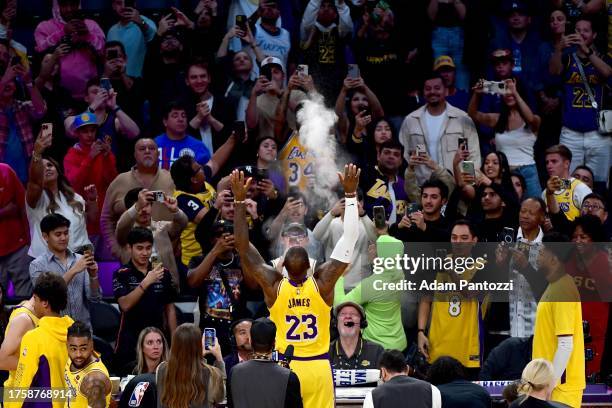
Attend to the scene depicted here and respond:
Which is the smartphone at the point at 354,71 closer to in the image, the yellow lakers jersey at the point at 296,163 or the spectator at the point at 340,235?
the yellow lakers jersey at the point at 296,163

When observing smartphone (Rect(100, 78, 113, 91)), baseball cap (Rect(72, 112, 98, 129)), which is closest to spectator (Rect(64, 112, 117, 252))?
baseball cap (Rect(72, 112, 98, 129))

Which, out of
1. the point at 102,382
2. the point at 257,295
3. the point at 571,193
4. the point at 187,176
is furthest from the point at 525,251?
the point at 102,382

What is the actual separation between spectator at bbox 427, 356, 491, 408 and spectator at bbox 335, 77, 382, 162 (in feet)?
16.3

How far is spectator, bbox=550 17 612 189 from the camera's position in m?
14.6

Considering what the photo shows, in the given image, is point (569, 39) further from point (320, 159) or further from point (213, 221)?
point (213, 221)

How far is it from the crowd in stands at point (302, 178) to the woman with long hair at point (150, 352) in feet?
0.07

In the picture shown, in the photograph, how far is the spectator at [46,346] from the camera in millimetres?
9531

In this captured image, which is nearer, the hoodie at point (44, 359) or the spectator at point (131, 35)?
the hoodie at point (44, 359)

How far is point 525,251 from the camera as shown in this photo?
12.1 metres

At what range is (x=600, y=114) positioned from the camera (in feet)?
47.8

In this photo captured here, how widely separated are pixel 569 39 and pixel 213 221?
15.9ft

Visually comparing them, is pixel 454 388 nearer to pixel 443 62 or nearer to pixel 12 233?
pixel 12 233

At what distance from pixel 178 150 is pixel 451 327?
145 inches

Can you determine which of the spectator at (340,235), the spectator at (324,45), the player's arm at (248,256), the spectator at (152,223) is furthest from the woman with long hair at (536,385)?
the spectator at (324,45)
